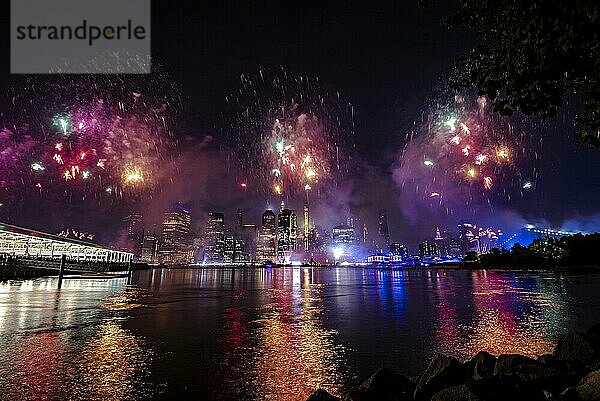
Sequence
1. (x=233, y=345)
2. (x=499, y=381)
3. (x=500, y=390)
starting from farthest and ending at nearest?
(x=233, y=345) → (x=499, y=381) → (x=500, y=390)

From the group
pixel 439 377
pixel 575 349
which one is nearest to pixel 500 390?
pixel 439 377

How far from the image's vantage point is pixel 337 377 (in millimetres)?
11773

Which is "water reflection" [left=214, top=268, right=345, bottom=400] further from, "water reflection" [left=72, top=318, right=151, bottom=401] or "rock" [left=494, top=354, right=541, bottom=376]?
"rock" [left=494, top=354, right=541, bottom=376]

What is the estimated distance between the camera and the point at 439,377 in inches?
340

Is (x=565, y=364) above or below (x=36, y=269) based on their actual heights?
below

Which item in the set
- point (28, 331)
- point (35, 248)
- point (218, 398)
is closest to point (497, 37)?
point (218, 398)

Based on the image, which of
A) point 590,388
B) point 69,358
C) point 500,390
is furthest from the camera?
point 69,358

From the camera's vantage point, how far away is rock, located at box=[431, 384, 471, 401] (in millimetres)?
6992

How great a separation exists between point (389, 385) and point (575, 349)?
5400mm

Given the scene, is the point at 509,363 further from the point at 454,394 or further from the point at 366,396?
the point at 366,396

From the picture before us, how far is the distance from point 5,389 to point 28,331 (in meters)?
9.30

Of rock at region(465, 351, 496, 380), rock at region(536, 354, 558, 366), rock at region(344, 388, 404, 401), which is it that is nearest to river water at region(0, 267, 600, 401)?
rock at region(344, 388, 404, 401)

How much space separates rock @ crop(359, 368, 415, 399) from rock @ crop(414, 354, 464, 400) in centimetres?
30

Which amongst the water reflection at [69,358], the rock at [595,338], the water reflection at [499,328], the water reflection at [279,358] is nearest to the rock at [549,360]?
the rock at [595,338]
